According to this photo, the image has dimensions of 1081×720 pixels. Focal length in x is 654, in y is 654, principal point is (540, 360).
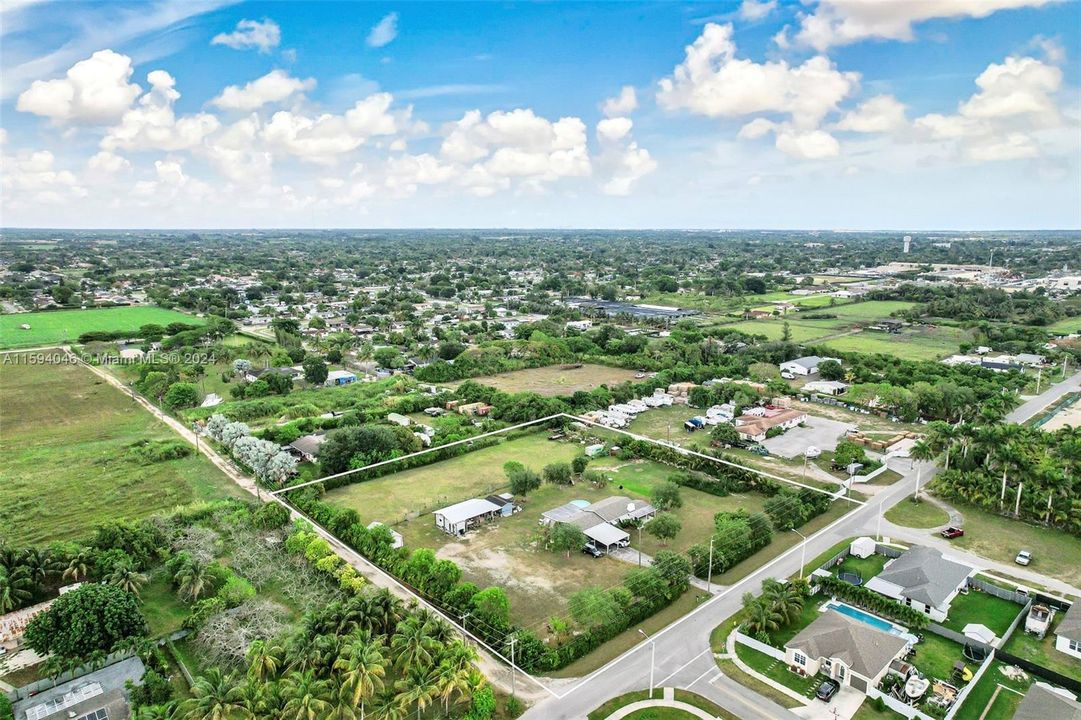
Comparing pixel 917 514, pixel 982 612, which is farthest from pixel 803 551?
pixel 917 514

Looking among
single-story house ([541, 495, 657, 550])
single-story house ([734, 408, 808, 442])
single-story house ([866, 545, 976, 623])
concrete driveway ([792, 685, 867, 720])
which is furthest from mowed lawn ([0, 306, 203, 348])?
concrete driveway ([792, 685, 867, 720])

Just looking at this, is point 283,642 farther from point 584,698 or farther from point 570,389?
point 570,389

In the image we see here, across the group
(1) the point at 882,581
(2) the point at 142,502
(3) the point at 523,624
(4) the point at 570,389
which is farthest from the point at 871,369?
(2) the point at 142,502

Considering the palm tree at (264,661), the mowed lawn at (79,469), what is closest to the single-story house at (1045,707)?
the palm tree at (264,661)
